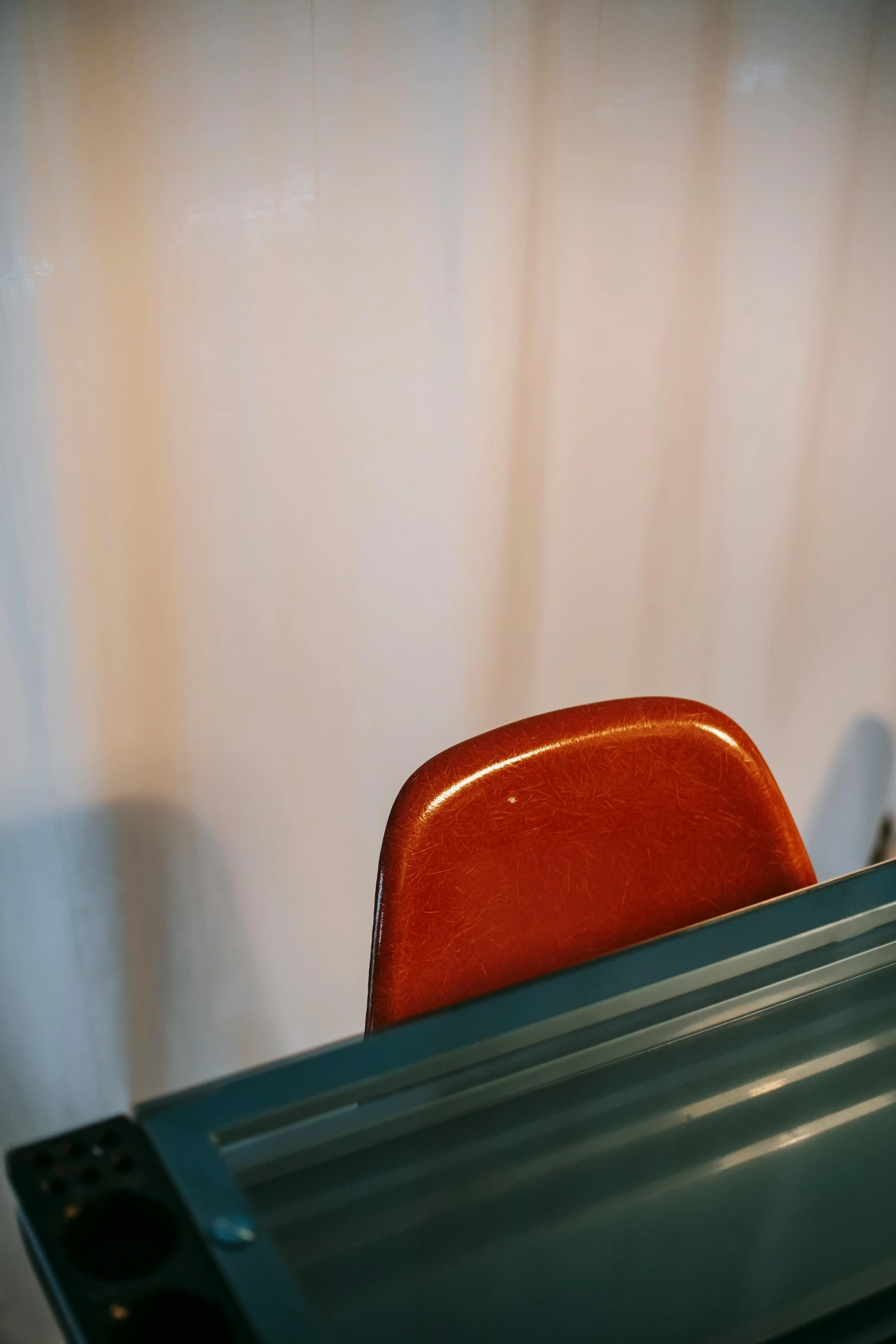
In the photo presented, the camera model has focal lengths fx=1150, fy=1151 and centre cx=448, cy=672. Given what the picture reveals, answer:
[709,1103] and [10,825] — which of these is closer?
[709,1103]

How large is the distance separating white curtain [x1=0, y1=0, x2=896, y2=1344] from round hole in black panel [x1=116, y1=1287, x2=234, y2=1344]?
943mm

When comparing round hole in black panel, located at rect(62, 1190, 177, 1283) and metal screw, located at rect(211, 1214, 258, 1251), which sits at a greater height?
round hole in black panel, located at rect(62, 1190, 177, 1283)

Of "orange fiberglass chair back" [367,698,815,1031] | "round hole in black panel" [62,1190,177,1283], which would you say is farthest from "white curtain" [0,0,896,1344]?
"round hole in black panel" [62,1190,177,1283]

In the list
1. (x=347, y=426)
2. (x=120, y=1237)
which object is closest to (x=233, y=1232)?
(x=120, y=1237)

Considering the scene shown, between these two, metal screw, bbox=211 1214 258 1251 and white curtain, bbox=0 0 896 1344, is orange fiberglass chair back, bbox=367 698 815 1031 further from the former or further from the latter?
white curtain, bbox=0 0 896 1344

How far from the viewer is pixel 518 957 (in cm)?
92

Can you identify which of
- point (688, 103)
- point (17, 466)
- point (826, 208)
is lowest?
point (17, 466)

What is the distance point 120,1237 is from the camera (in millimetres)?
513

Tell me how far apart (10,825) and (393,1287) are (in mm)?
984

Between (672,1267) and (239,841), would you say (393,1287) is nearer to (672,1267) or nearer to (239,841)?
(672,1267)

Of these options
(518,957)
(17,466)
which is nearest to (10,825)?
(17,466)

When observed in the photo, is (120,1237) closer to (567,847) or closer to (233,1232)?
(233,1232)

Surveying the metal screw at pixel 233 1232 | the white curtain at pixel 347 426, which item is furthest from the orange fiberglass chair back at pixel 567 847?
the white curtain at pixel 347 426

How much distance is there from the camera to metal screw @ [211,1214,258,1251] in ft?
1.71
